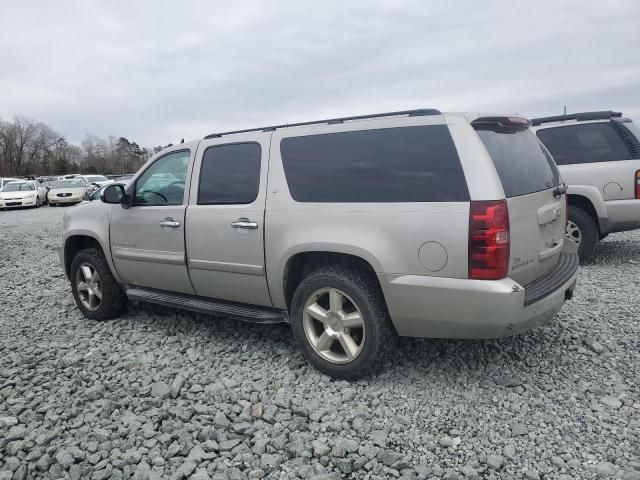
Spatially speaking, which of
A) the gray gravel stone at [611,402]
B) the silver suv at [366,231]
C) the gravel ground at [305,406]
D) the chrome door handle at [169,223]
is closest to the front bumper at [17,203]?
the gravel ground at [305,406]

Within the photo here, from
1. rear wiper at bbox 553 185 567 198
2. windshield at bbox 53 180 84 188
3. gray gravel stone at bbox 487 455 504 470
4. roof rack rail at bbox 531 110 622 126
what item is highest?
roof rack rail at bbox 531 110 622 126

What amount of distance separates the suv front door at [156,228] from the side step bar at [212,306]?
8 centimetres

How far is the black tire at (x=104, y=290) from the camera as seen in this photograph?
4898mm

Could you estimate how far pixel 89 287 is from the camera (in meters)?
5.03

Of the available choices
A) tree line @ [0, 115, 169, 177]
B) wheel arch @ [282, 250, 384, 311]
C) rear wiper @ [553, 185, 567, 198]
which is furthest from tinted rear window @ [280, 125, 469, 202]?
tree line @ [0, 115, 169, 177]

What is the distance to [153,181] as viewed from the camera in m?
4.59

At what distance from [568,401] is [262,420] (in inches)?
75.8

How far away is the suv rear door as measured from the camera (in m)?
3.02

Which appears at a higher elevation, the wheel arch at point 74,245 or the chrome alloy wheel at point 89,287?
the wheel arch at point 74,245

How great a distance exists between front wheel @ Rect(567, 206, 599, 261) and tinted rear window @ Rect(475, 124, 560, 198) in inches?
122

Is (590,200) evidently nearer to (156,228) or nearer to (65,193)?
(156,228)

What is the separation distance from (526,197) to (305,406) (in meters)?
1.95

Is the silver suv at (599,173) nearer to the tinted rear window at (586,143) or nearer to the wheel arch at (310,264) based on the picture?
the tinted rear window at (586,143)

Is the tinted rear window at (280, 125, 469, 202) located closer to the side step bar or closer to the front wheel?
the side step bar
